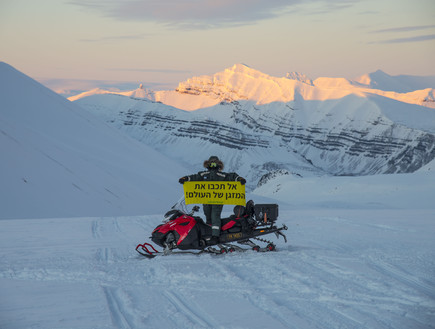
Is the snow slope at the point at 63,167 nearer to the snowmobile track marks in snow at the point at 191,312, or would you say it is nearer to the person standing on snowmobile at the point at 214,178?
the person standing on snowmobile at the point at 214,178

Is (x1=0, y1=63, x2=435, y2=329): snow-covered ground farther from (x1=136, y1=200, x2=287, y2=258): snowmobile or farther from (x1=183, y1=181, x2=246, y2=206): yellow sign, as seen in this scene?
(x1=183, y1=181, x2=246, y2=206): yellow sign

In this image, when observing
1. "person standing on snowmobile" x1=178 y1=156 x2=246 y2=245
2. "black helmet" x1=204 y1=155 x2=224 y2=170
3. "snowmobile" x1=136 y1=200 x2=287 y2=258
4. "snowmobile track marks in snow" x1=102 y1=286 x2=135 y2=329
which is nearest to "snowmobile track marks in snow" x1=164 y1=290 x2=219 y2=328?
"snowmobile track marks in snow" x1=102 y1=286 x2=135 y2=329

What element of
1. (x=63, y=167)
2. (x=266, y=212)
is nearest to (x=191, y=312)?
(x=266, y=212)

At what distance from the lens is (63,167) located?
4666 cm

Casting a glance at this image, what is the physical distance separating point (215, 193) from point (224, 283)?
305cm

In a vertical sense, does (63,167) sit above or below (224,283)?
above

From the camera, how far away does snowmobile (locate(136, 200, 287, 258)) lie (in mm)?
11109

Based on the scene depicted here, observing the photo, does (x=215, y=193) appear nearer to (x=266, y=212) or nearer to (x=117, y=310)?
(x=266, y=212)

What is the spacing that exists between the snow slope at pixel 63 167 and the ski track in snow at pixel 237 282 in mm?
24785

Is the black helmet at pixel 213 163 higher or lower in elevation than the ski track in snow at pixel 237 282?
higher

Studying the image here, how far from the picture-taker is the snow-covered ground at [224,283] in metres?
6.94

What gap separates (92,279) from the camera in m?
9.20

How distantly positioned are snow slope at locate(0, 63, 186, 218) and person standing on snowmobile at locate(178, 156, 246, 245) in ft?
81.8

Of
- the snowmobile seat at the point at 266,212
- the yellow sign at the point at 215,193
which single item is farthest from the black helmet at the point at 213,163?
the snowmobile seat at the point at 266,212
